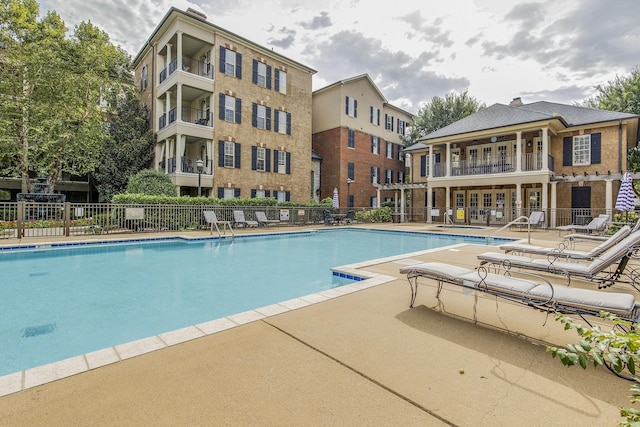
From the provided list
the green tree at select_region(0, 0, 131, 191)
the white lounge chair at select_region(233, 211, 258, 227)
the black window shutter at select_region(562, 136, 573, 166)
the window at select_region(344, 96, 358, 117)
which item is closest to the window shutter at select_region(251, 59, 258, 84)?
the window at select_region(344, 96, 358, 117)

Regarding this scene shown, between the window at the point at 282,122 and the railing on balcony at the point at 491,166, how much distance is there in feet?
37.4

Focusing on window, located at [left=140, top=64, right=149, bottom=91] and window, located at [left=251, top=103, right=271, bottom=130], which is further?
window, located at [left=140, top=64, right=149, bottom=91]

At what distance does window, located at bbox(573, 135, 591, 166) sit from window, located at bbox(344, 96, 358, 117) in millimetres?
15482

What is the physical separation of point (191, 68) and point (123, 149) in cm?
696

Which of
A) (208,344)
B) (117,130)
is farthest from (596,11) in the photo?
(117,130)

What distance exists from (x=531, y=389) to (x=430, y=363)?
72cm

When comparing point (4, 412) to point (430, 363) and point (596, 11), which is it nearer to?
point (430, 363)

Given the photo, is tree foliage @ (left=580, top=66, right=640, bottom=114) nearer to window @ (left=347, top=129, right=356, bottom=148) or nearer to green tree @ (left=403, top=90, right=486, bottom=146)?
green tree @ (left=403, top=90, right=486, bottom=146)

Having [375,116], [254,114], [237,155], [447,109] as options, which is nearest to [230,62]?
[254,114]

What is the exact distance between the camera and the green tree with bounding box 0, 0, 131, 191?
56.4 feet

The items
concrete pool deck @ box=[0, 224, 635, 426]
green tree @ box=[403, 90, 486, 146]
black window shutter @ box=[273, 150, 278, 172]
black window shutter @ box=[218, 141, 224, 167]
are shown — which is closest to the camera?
concrete pool deck @ box=[0, 224, 635, 426]

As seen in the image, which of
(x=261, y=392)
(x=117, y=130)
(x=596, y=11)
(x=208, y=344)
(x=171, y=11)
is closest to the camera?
(x=261, y=392)

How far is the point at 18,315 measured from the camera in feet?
15.5

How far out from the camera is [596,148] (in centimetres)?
1831
